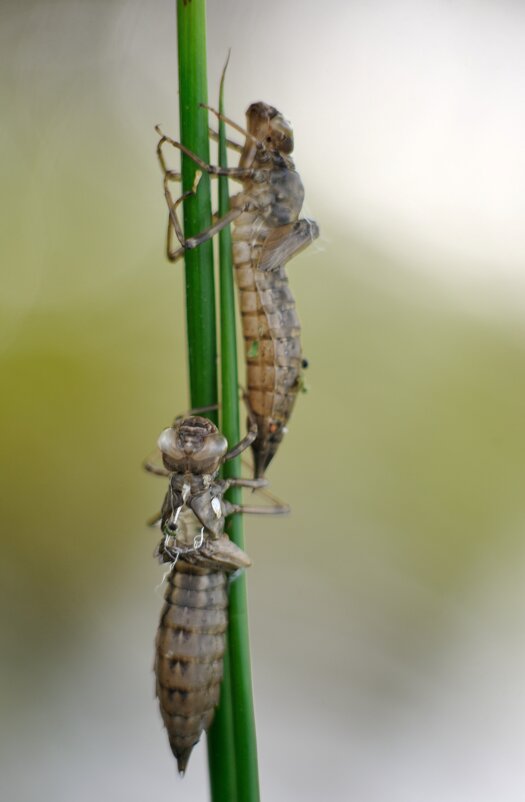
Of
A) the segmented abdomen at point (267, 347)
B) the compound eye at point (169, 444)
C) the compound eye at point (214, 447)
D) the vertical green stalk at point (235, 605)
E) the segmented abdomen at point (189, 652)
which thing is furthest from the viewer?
the segmented abdomen at point (267, 347)

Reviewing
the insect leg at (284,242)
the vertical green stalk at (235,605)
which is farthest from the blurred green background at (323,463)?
the vertical green stalk at (235,605)

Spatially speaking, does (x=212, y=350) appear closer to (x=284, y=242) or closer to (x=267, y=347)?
(x=267, y=347)

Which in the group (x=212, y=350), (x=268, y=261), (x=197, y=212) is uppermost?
(x=268, y=261)

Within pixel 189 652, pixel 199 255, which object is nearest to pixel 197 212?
pixel 199 255

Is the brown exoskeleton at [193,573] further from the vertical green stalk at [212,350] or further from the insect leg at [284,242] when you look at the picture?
the insect leg at [284,242]

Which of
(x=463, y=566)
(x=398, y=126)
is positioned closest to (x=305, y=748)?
(x=463, y=566)

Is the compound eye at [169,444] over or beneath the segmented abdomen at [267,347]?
beneath
